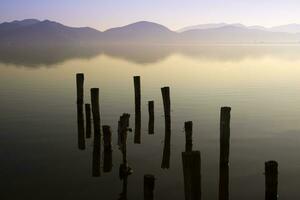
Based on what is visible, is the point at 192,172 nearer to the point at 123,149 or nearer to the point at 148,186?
the point at 148,186

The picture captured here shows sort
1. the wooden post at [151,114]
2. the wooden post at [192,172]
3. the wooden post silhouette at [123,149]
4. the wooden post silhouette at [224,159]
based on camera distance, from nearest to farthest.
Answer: the wooden post at [192,172], the wooden post silhouette at [224,159], the wooden post silhouette at [123,149], the wooden post at [151,114]

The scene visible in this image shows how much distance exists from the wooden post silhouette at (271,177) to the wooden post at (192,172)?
199cm

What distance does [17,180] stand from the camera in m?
15.6

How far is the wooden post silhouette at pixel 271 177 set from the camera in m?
10.9

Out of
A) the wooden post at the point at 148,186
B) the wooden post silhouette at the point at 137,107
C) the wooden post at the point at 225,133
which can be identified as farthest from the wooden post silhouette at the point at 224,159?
the wooden post silhouette at the point at 137,107

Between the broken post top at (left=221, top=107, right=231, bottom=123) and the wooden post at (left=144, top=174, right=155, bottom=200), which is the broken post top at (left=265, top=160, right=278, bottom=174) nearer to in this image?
the broken post top at (left=221, top=107, right=231, bottom=123)

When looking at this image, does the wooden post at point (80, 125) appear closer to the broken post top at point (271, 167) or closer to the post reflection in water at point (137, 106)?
the post reflection in water at point (137, 106)

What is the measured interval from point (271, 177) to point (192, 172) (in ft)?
7.78

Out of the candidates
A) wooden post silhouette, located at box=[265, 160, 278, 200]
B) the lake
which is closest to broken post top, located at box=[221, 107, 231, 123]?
wooden post silhouette, located at box=[265, 160, 278, 200]

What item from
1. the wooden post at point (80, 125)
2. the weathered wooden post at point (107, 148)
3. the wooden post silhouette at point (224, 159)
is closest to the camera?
the wooden post silhouette at point (224, 159)

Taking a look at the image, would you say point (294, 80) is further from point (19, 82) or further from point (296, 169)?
point (296, 169)

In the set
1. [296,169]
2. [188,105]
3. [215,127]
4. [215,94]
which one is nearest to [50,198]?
[296,169]

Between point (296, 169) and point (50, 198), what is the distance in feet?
32.5

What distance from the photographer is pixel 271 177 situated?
10977 millimetres
